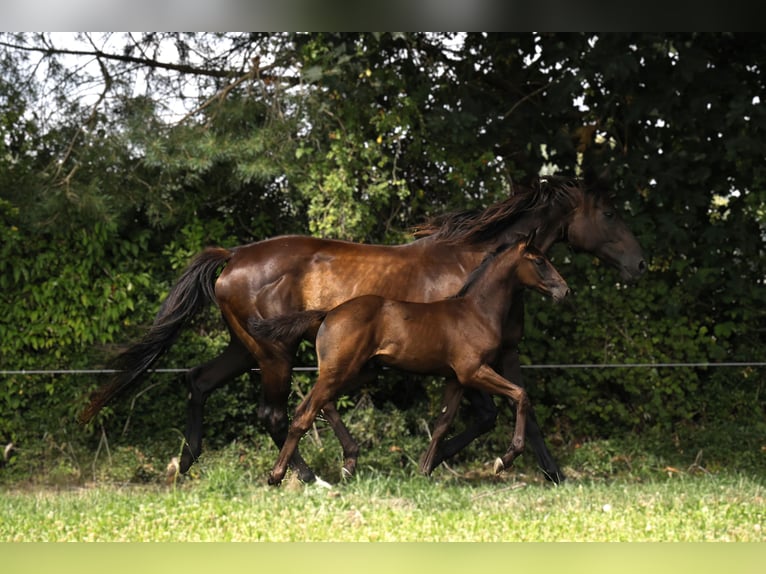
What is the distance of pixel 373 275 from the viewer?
25.8 feet

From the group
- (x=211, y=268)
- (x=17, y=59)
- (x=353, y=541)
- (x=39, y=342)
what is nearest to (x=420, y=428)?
(x=211, y=268)

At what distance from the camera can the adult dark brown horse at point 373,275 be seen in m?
7.84

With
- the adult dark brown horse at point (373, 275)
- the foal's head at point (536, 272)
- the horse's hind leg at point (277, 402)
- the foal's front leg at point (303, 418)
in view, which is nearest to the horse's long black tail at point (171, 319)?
the adult dark brown horse at point (373, 275)

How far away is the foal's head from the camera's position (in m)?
6.99

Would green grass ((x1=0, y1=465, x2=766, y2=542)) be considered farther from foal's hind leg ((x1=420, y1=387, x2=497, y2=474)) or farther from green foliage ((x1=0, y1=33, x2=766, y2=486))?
green foliage ((x1=0, y1=33, x2=766, y2=486))

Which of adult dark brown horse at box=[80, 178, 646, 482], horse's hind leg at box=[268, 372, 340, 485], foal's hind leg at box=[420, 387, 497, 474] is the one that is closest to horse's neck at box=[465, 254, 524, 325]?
adult dark brown horse at box=[80, 178, 646, 482]

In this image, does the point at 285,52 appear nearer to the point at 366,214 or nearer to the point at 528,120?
the point at 366,214

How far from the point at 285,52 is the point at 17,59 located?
2606 millimetres

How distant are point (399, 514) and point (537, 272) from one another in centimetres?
195

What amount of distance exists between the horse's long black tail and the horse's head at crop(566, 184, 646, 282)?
280cm

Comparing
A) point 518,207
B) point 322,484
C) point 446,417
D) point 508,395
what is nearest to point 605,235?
point 518,207

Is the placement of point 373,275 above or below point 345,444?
above

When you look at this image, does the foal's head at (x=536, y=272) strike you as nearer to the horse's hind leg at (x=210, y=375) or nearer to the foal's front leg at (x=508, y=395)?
the foal's front leg at (x=508, y=395)

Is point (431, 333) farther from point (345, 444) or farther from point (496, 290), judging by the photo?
point (345, 444)
